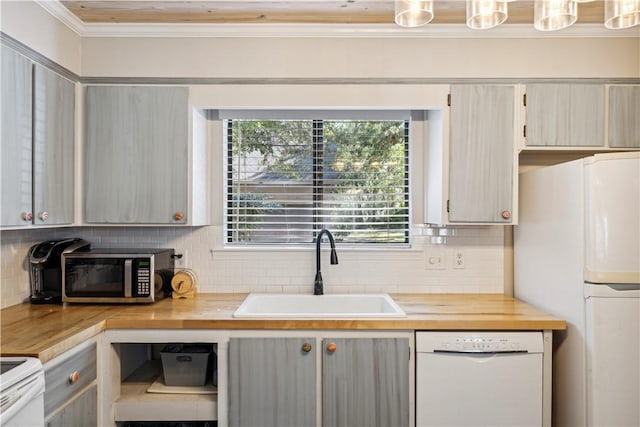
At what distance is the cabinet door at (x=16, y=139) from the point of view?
5.55ft

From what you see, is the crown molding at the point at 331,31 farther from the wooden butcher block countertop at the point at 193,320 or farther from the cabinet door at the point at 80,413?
the cabinet door at the point at 80,413

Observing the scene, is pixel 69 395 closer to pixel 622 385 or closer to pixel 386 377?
pixel 386 377

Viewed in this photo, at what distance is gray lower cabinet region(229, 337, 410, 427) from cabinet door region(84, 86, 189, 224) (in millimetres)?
879

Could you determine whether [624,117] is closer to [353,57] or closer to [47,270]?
[353,57]

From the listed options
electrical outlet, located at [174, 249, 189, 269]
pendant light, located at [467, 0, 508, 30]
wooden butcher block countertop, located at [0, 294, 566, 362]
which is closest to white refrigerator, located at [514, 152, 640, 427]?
wooden butcher block countertop, located at [0, 294, 566, 362]

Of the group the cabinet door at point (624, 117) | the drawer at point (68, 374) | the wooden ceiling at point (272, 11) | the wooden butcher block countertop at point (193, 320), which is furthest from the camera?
the cabinet door at point (624, 117)

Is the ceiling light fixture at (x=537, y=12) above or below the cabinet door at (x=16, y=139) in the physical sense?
above

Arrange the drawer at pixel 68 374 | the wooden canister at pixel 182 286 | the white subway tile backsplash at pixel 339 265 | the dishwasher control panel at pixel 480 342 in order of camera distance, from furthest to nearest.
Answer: the white subway tile backsplash at pixel 339 265 → the wooden canister at pixel 182 286 → the dishwasher control panel at pixel 480 342 → the drawer at pixel 68 374

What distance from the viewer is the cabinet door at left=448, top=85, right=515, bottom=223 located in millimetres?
2184

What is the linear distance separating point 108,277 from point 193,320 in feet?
2.02

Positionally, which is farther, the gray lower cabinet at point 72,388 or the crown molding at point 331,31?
the crown molding at point 331,31

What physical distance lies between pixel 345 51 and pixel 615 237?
5.12 feet

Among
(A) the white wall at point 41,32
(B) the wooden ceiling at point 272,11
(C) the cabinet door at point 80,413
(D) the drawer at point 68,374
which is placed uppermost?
(B) the wooden ceiling at point 272,11

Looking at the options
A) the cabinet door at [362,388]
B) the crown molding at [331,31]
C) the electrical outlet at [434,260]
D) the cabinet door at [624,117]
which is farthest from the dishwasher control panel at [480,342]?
the crown molding at [331,31]
